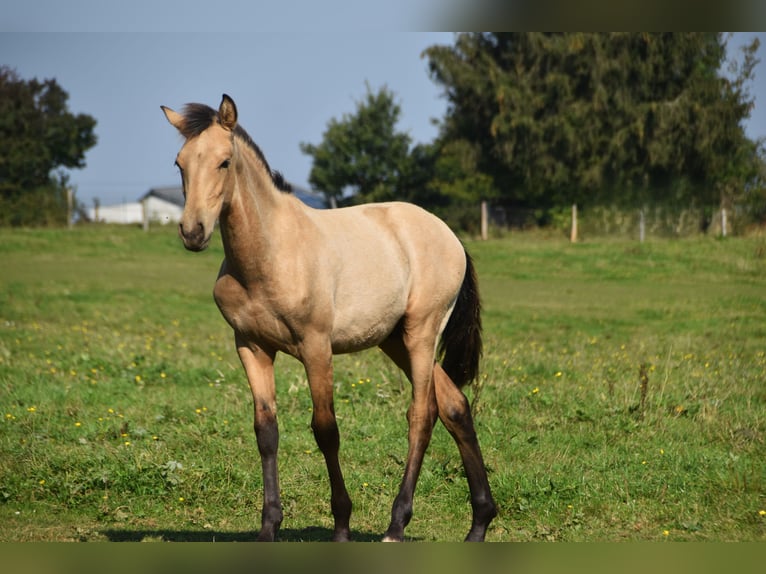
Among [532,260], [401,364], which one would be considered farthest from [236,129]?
[532,260]

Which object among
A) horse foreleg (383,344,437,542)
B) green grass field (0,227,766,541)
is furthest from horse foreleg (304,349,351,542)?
green grass field (0,227,766,541)

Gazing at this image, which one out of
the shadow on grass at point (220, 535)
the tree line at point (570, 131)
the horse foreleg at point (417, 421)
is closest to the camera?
the horse foreleg at point (417, 421)

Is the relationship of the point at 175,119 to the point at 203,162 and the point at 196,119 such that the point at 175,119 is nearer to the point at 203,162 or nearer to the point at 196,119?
the point at 196,119

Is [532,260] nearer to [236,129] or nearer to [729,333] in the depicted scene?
[729,333]

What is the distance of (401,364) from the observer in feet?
18.5

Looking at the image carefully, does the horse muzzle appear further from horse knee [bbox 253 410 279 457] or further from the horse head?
horse knee [bbox 253 410 279 457]

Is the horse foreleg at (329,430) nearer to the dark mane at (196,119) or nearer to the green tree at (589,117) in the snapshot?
the dark mane at (196,119)

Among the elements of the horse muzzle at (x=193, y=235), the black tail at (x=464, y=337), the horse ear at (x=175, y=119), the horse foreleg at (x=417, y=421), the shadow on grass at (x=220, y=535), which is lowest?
the shadow on grass at (x=220, y=535)

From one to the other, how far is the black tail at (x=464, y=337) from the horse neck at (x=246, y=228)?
5.77 ft

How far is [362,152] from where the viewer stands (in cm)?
3719

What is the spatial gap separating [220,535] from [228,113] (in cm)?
264

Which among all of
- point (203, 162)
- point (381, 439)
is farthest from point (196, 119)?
point (381, 439)

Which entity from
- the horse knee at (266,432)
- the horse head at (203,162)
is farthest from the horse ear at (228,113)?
the horse knee at (266,432)

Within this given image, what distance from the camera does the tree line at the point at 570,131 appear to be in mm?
27125
